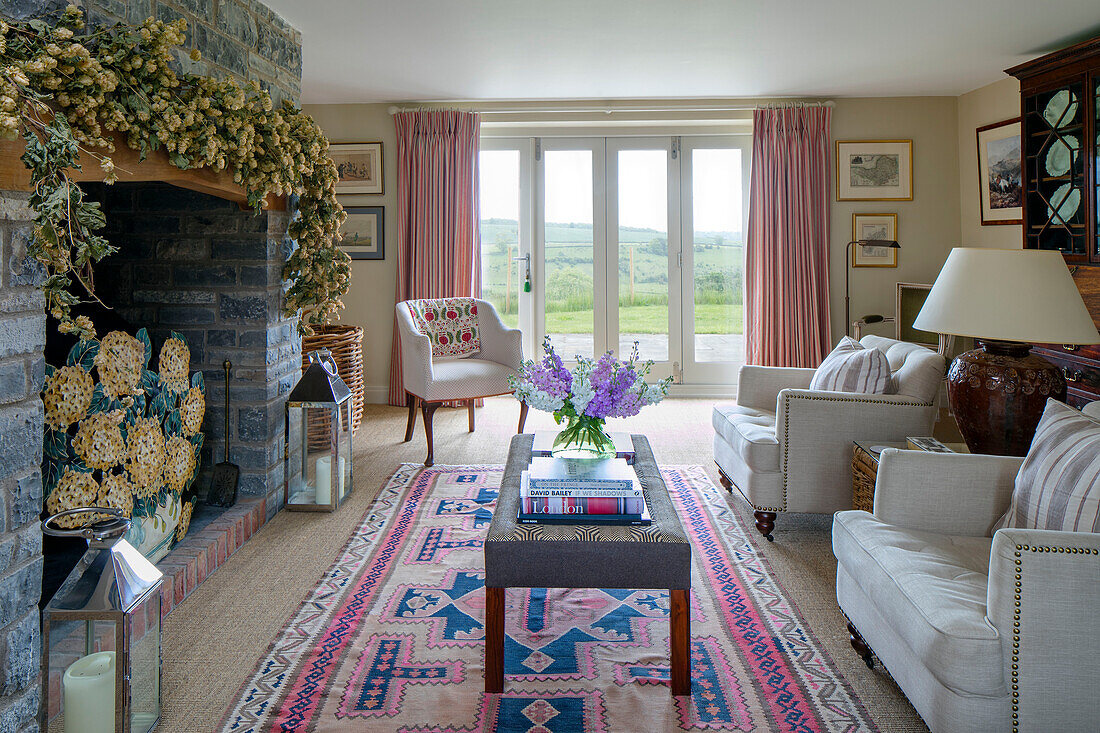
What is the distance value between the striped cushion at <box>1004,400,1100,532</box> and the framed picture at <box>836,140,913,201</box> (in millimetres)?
4458

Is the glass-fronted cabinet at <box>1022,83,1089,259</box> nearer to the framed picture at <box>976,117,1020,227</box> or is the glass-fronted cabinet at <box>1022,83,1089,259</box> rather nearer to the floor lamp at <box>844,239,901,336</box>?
the framed picture at <box>976,117,1020,227</box>

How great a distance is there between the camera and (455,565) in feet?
10.4

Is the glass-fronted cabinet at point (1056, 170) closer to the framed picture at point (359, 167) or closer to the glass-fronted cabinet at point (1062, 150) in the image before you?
the glass-fronted cabinet at point (1062, 150)

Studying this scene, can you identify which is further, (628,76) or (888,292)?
(888,292)

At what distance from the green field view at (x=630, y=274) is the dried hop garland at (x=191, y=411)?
146 inches

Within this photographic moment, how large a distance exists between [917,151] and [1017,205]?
1.02 metres

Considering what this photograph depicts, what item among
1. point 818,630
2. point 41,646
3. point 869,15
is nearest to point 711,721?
point 818,630

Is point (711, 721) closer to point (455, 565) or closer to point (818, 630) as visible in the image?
point (818, 630)

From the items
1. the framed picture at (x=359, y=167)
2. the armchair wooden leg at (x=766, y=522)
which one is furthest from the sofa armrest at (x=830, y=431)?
the framed picture at (x=359, y=167)

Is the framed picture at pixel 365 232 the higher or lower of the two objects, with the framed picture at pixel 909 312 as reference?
higher

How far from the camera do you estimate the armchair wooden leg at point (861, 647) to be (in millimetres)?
2318

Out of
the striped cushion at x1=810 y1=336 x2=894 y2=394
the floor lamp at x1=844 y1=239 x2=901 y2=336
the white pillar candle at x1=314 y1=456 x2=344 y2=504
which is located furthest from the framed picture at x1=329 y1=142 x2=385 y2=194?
the striped cushion at x1=810 y1=336 x2=894 y2=394

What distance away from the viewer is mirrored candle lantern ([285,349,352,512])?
12.0 feet

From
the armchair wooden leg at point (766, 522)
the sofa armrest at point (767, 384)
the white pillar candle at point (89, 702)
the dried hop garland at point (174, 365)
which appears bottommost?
the white pillar candle at point (89, 702)
